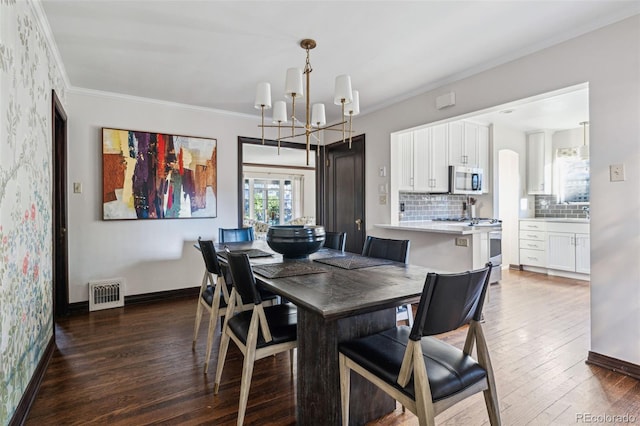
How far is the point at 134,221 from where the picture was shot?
390 cm

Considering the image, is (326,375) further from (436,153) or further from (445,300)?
(436,153)

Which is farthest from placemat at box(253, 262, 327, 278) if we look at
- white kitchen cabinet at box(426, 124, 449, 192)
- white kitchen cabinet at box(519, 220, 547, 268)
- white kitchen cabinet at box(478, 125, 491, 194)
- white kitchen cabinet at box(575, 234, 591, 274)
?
white kitchen cabinet at box(519, 220, 547, 268)

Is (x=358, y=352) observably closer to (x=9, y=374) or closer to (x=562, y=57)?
(x=9, y=374)

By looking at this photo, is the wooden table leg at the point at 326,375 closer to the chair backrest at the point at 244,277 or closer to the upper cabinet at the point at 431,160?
the chair backrest at the point at 244,277

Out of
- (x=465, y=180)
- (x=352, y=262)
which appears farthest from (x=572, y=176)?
(x=352, y=262)

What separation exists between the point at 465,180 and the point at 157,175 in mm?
4169

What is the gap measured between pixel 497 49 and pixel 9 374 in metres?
3.71

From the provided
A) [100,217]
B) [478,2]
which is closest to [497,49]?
[478,2]

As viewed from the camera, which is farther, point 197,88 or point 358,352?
point 197,88

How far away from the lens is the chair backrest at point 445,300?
120cm

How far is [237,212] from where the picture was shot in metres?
4.55

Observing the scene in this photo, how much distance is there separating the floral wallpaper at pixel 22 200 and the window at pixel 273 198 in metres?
7.41

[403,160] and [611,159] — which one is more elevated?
[403,160]

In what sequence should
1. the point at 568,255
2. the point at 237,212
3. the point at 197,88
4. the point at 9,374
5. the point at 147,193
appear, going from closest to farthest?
1. the point at 9,374
2. the point at 197,88
3. the point at 147,193
4. the point at 237,212
5. the point at 568,255
